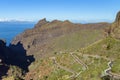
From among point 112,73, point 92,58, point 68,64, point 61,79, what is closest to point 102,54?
point 92,58

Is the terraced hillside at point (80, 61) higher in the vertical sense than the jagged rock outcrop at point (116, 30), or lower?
lower

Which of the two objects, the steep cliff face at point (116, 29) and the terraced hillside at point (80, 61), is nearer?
the terraced hillside at point (80, 61)

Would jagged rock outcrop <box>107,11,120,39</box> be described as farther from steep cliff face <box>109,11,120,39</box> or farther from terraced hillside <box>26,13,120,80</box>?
terraced hillside <box>26,13,120,80</box>

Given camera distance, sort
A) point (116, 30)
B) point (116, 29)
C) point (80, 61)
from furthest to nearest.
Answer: point (116, 29), point (116, 30), point (80, 61)

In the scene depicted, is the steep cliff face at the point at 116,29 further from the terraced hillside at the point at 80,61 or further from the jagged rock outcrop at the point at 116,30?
the terraced hillside at the point at 80,61

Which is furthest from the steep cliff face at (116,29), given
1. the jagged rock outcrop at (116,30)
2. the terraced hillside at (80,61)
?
the terraced hillside at (80,61)

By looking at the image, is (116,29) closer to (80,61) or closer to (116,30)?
(116,30)

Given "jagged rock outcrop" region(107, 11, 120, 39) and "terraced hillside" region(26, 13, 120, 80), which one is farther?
"jagged rock outcrop" region(107, 11, 120, 39)

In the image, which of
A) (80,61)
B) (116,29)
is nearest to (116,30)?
(116,29)

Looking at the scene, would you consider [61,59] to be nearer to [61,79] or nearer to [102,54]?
[102,54]

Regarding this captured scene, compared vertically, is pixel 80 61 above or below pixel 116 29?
below

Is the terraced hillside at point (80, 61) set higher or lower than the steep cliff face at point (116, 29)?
lower

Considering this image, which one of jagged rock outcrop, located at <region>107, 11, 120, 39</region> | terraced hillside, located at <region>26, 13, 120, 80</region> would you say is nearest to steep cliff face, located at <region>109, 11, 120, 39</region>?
jagged rock outcrop, located at <region>107, 11, 120, 39</region>
